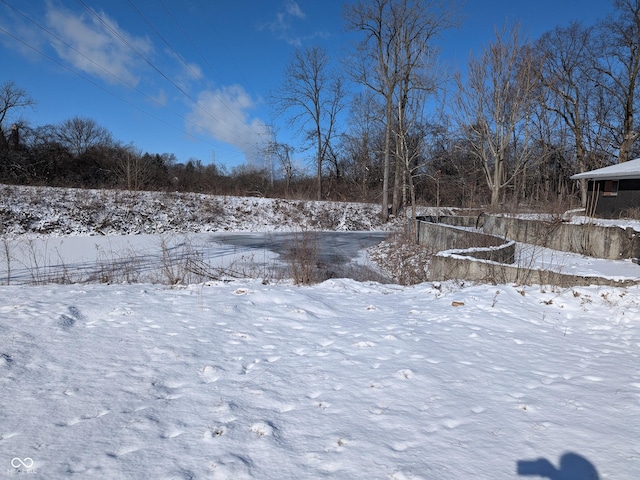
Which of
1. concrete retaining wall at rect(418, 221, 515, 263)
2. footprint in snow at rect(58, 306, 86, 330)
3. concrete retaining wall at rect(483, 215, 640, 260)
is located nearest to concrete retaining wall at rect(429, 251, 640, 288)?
concrete retaining wall at rect(418, 221, 515, 263)

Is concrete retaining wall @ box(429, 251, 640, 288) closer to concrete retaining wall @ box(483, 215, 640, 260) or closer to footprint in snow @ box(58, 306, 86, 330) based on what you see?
concrete retaining wall @ box(483, 215, 640, 260)

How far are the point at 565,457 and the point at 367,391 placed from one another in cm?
127

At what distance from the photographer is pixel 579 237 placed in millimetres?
12711

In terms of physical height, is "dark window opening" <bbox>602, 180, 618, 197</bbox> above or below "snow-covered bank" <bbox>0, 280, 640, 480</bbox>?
above

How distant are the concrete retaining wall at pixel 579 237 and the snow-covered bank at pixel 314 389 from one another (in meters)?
8.28

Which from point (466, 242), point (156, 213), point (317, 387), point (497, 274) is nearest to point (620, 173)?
point (466, 242)

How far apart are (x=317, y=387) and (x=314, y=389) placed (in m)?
0.04

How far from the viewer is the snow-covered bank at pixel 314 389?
6.82 ft

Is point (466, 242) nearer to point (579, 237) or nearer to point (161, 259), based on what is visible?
point (579, 237)

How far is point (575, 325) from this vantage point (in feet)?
14.8

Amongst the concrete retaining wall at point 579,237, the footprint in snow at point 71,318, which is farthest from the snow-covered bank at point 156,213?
the footprint in snow at point 71,318

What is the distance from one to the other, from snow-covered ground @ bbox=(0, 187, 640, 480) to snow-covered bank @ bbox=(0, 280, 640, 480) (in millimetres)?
14

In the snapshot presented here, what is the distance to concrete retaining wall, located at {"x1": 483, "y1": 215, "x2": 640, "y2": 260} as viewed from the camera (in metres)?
11.5

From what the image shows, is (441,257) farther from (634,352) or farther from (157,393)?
(157,393)
